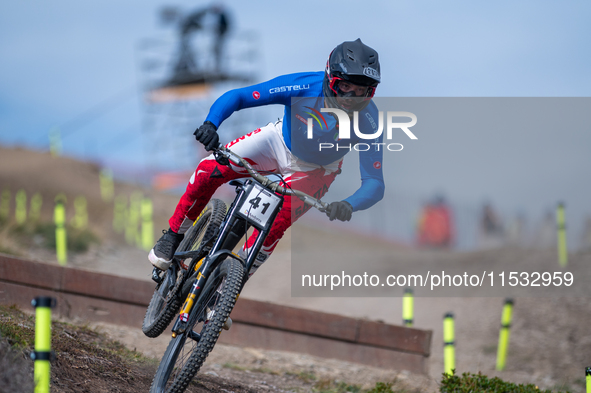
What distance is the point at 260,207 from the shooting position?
12.8 feet

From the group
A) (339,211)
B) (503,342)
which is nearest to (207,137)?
(339,211)

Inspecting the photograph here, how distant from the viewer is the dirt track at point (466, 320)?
21.4 ft

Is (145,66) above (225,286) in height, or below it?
above

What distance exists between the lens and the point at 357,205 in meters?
3.98

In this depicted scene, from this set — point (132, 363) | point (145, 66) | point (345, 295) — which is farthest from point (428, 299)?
point (145, 66)

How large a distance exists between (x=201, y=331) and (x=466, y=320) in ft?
27.6

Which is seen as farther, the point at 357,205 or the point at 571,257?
the point at 571,257

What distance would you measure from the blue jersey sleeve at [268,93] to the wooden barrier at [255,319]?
294cm

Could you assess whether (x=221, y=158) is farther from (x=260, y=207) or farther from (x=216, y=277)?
(x=216, y=277)

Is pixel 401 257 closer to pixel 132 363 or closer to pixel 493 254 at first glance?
pixel 493 254

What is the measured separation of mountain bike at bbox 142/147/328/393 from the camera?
3551 mm

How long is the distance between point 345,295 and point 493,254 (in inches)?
168

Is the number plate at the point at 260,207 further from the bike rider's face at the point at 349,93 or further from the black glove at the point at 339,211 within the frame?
the bike rider's face at the point at 349,93

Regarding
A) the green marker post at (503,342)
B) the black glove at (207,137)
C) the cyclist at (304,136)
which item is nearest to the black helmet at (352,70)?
the cyclist at (304,136)
